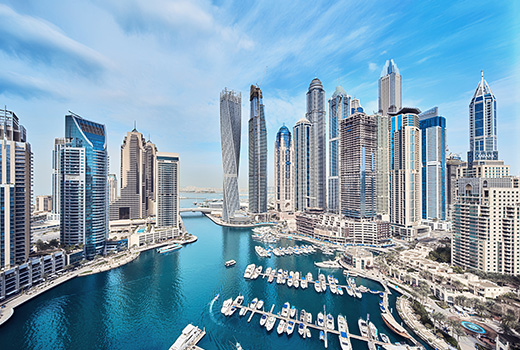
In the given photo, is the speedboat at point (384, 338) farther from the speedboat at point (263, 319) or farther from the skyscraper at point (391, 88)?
the skyscraper at point (391, 88)

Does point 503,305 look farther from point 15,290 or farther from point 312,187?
point 312,187

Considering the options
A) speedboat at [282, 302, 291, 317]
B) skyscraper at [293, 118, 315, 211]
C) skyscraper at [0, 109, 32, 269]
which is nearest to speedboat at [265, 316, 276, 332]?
speedboat at [282, 302, 291, 317]

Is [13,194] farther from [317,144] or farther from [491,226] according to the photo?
[317,144]

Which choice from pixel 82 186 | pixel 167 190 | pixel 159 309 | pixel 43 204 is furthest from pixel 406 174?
pixel 43 204

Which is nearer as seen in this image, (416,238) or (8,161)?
(8,161)

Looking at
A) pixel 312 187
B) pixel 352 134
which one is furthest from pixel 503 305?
pixel 312 187

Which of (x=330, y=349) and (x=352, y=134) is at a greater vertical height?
(x=352, y=134)

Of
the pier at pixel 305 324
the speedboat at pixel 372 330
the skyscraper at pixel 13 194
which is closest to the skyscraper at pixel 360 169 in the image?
the speedboat at pixel 372 330
